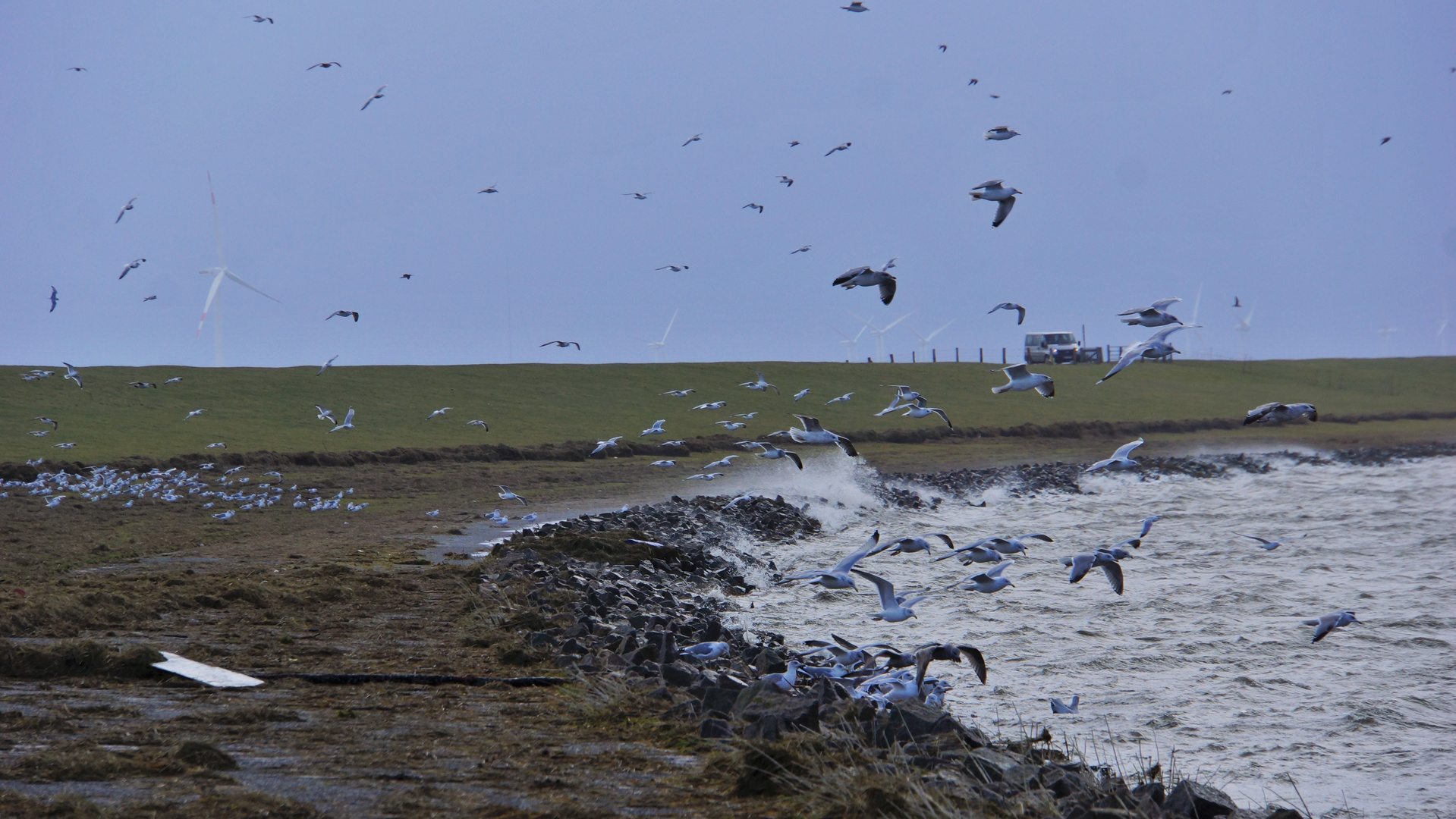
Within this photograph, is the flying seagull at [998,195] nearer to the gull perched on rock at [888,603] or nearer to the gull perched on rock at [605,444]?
the gull perched on rock at [888,603]

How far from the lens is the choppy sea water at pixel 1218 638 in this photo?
9805 mm

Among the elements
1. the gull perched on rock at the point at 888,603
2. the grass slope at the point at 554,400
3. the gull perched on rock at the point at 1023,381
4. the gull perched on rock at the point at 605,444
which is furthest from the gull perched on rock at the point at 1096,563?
the grass slope at the point at 554,400


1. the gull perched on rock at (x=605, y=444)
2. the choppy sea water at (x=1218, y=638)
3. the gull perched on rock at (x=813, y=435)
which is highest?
the gull perched on rock at (x=813, y=435)

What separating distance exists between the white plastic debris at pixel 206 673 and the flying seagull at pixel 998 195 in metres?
8.97

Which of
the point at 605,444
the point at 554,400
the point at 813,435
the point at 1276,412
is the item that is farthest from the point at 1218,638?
the point at 554,400

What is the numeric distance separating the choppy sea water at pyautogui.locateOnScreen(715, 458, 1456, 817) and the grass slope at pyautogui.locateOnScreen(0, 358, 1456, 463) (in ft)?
81.0

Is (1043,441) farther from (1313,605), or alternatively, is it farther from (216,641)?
(216,641)

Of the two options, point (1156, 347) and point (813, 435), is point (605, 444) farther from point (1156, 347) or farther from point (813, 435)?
point (1156, 347)

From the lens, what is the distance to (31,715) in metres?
7.74

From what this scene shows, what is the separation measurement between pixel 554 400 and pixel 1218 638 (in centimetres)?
4689

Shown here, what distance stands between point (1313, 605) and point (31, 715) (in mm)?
16384

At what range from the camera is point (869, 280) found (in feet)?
39.0

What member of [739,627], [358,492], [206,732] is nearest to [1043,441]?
[358,492]

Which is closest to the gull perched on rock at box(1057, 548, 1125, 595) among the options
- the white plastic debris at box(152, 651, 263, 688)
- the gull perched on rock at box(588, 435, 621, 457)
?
the white plastic debris at box(152, 651, 263, 688)
